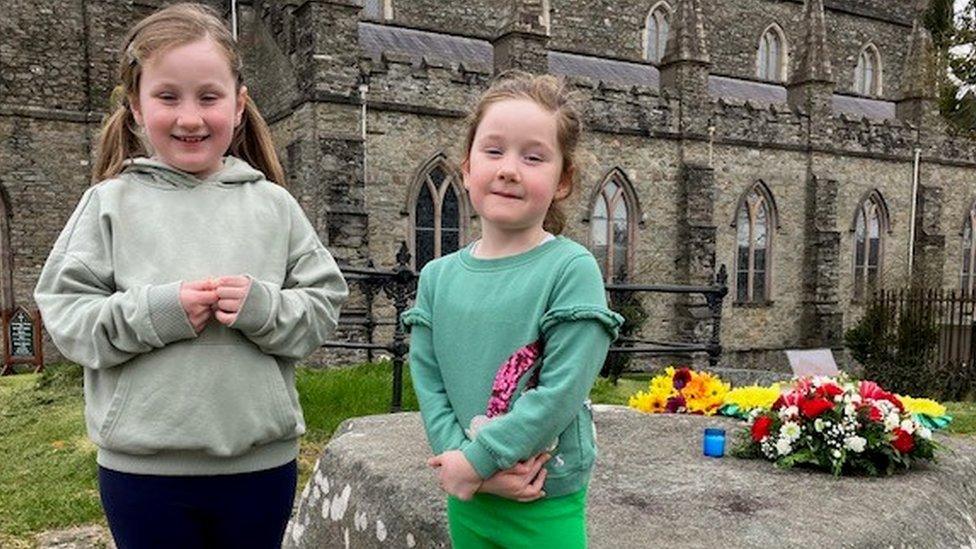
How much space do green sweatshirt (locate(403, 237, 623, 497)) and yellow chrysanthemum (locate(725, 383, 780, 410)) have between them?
2275 mm

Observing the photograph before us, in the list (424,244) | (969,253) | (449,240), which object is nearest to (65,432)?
(424,244)

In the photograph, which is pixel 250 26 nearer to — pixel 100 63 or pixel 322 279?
pixel 100 63

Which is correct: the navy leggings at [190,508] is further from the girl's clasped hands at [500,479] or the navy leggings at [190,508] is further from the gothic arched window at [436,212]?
the gothic arched window at [436,212]

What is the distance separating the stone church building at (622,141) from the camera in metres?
13.4

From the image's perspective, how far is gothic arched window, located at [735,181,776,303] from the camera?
721 inches

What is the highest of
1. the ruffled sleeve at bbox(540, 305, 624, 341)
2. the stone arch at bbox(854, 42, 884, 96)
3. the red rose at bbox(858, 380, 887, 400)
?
the stone arch at bbox(854, 42, 884, 96)

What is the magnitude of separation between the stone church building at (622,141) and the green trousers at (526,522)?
30.1 feet

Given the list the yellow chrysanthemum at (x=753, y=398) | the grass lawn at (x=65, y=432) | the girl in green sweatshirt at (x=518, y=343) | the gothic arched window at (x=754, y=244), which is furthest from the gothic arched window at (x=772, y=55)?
the girl in green sweatshirt at (x=518, y=343)

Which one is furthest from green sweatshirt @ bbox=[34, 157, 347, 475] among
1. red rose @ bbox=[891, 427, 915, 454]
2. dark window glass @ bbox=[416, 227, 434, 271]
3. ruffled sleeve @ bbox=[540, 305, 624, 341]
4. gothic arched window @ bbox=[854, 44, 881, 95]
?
gothic arched window @ bbox=[854, 44, 881, 95]

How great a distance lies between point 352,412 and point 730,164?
13.7m

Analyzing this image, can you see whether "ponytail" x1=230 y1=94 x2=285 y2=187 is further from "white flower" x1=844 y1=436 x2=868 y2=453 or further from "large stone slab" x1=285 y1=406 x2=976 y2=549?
"white flower" x1=844 y1=436 x2=868 y2=453

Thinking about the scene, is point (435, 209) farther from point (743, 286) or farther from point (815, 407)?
point (815, 407)

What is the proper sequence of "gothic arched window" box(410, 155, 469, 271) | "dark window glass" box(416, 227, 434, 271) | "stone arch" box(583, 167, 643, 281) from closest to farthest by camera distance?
"gothic arched window" box(410, 155, 469, 271) → "dark window glass" box(416, 227, 434, 271) → "stone arch" box(583, 167, 643, 281)

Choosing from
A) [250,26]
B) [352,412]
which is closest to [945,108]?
[352,412]
